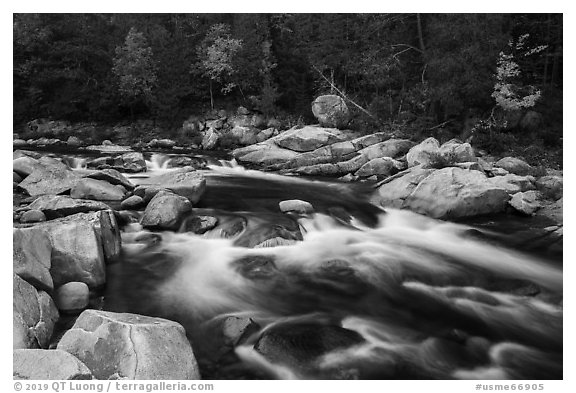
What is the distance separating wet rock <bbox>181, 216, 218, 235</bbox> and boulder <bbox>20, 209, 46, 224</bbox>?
2323 millimetres

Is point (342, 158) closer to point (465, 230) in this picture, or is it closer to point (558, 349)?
point (465, 230)

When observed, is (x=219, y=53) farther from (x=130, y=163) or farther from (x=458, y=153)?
(x=458, y=153)

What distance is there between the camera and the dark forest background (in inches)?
696

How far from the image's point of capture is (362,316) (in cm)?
517

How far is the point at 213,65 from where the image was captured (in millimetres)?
25078

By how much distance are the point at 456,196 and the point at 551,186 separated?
2.77m

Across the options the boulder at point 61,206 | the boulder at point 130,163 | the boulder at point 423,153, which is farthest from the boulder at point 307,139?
the boulder at point 61,206

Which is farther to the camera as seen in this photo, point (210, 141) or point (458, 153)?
point (210, 141)

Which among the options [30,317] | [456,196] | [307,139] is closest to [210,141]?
[307,139]

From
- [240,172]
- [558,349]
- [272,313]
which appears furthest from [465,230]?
[240,172]

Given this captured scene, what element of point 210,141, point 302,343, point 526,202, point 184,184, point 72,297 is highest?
point 184,184

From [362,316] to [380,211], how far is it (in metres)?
4.84
